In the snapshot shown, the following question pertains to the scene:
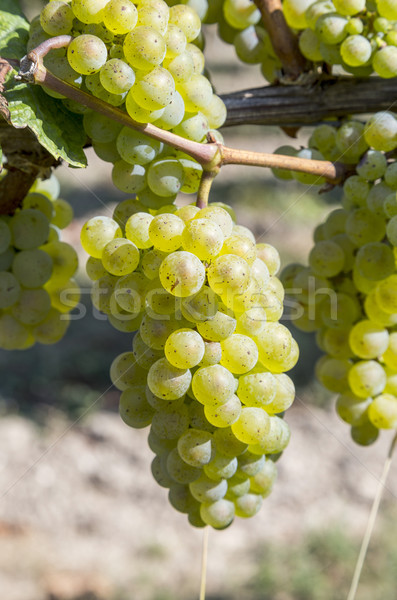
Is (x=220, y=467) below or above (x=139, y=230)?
below

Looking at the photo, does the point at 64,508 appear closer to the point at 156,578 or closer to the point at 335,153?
the point at 156,578

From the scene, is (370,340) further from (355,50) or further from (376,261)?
(355,50)

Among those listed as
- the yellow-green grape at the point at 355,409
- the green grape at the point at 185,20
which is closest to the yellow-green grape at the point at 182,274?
the green grape at the point at 185,20

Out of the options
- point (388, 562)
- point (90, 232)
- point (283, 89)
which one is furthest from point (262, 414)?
point (388, 562)

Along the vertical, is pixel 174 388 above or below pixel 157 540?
above

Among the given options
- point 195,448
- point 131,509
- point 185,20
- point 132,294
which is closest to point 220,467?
point 195,448
